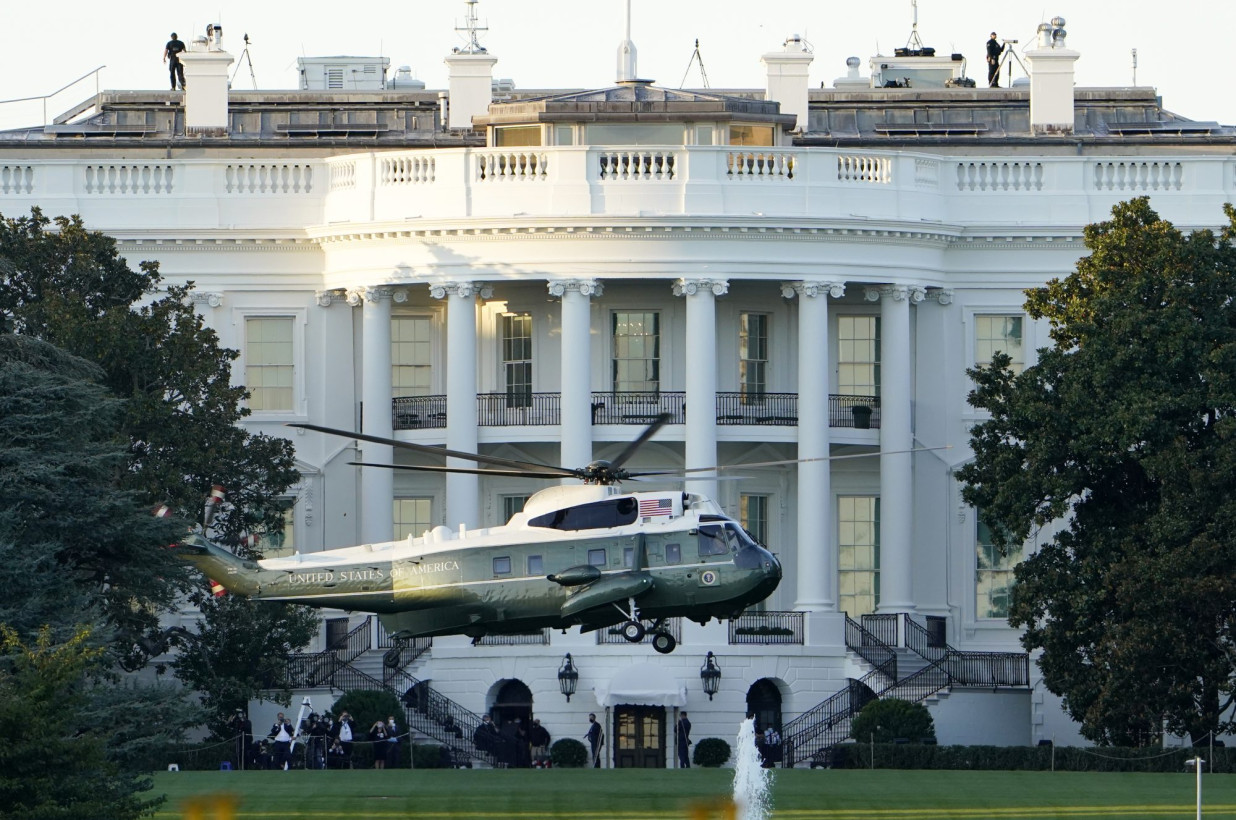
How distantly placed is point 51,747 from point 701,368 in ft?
102

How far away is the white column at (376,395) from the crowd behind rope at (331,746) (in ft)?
21.9

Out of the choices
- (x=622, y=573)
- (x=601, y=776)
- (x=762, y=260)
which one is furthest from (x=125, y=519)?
(x=762, y=260)

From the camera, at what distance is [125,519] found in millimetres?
58781

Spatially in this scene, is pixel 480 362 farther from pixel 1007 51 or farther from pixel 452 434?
pixel 1007 51

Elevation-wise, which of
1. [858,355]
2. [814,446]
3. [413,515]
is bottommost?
[413,515]

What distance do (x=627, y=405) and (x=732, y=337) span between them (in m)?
3.03

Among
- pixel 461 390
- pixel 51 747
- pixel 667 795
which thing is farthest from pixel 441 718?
pixel 51 747

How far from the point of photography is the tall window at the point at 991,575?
270 ft

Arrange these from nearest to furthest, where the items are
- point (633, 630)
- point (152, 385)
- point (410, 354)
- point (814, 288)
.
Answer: point (633, 630)
point (152, 385)
point (814, 288)
point (410, 354)

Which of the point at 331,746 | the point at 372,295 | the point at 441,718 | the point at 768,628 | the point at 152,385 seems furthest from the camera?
the point at 372,295

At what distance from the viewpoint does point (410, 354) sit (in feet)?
275

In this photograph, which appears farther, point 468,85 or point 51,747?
point 468,85

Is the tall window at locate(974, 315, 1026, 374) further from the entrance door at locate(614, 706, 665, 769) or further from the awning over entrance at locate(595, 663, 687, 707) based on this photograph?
the entrance door at locate(614, 706, 665, 769)

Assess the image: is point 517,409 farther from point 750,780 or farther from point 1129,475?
point 750,780
